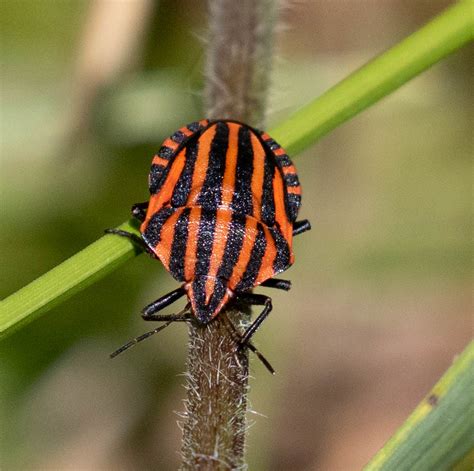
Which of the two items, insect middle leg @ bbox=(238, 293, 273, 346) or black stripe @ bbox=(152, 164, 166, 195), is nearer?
insect middle leg @ bbox=(238, 293, 273, 346)

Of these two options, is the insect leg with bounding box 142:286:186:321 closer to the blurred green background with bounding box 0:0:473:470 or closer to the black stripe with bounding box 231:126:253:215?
the black stripe with bounding box 231:126:253:215

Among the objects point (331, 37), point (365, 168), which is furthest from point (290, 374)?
point (331, 37)

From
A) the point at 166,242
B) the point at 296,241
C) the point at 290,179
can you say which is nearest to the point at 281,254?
the point at 290,179

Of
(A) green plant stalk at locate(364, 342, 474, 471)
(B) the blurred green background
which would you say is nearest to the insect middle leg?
(A) green plant stalk at locate(364, 342, 474, 471)

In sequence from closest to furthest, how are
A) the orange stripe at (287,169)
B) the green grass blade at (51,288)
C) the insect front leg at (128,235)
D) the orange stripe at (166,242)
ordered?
the green grass blade at (51,288) < the insect front leg at (128,235) < the orange stripe at (166,242) < the orange stripe at (287,169)

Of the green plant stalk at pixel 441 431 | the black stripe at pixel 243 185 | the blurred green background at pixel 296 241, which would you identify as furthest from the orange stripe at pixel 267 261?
the blurred green background at pixel 296 241

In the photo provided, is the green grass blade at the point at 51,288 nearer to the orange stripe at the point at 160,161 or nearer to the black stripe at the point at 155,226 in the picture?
the black stripe at the point at 155,226
